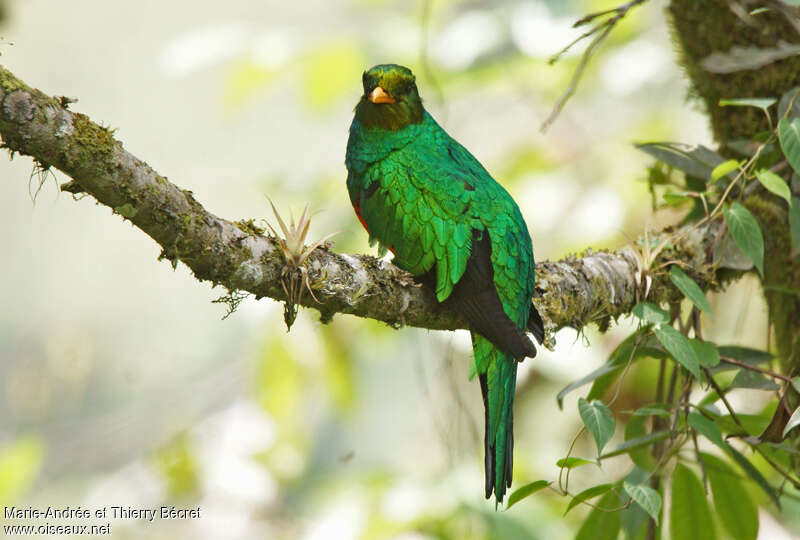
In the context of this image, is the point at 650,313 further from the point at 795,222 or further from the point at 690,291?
the point at 795,222

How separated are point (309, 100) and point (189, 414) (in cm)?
241

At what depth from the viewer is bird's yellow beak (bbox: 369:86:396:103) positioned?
9.53ft

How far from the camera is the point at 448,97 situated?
14.1ft

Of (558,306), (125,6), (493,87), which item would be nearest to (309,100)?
(493,87)

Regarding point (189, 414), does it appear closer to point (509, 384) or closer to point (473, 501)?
point (473, 501)

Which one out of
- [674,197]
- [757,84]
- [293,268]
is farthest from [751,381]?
[293,268]

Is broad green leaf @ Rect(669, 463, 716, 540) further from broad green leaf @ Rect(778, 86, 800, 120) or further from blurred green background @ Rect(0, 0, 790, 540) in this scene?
broad green leaf @ Rect(778, 86, 800, 120)

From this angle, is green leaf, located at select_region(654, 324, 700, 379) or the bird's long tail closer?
green leaf, located at select_region(654, 324, 700, 379)

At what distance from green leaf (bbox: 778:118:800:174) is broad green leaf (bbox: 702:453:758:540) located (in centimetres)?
91

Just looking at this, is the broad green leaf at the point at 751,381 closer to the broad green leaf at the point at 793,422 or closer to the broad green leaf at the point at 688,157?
the broad green leaf at the point at 793,422

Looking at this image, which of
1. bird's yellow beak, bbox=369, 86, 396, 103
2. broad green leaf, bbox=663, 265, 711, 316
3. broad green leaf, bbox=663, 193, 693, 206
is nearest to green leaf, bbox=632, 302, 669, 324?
broad green leaf, bbox=663, 265, 711, 316

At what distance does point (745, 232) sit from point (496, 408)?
2.79 feet

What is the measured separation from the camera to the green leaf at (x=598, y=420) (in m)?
2.04

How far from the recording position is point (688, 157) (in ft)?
9.18
